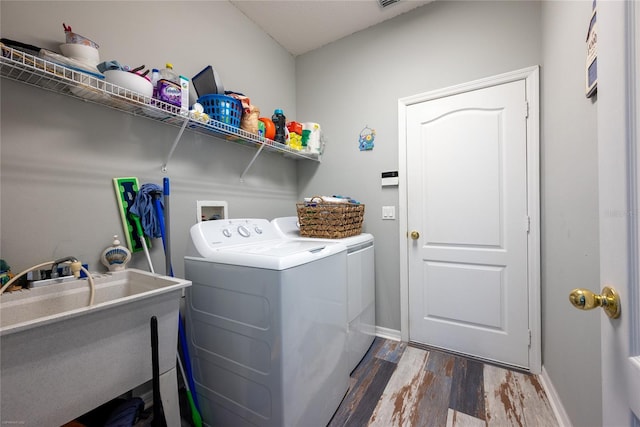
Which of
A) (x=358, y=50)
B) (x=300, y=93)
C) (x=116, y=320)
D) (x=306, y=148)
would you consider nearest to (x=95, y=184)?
(x=116, y=320)

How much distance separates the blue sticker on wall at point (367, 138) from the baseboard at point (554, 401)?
6.43ft

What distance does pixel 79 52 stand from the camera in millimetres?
1045

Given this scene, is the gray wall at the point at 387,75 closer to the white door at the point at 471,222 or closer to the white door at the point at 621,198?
the white door at the point at 471,222

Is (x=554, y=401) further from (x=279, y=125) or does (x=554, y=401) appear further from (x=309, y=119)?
(x=309, y=119)

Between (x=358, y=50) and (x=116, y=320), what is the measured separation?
2542 mm

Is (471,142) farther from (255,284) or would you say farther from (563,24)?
(255,284)

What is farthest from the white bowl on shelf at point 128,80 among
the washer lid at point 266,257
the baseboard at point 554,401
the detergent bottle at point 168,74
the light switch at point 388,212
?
the baseboard at point 554,401

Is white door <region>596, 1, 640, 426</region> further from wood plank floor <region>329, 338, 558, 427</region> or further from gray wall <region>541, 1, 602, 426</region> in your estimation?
wood plank floor <region>329, 338, 558, 427</region>

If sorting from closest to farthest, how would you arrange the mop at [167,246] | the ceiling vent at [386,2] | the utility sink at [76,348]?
the utility sink at [76,348] < the mop at [167,246] < the ceiling vent at [386,2]

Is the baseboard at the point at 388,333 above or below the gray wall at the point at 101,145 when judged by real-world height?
below

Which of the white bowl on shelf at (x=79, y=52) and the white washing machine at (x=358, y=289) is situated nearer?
the white bowl on shelf at (x=79, y=52)

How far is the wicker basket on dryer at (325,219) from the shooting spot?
5.64ft

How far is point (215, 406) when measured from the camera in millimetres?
1260

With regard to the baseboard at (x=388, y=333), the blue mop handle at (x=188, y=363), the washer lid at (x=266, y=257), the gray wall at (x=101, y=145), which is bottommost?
the baseboard at (x=388, y=333)
